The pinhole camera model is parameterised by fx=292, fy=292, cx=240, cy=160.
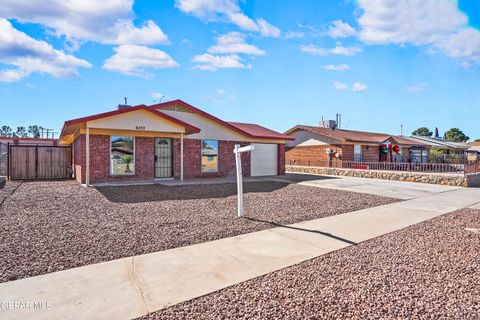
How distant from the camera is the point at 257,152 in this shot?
19.0m

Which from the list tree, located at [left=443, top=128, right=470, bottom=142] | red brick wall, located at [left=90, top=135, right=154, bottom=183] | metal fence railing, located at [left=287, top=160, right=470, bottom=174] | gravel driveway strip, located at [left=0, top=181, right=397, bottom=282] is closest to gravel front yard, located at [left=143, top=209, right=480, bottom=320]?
gravel driveway strip, located at [left=0, top=181, right=397, bottom=282]

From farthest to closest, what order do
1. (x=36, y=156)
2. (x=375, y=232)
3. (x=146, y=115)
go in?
(x=36, y=156) < (x=146, y=115) < (x=375, y=232)

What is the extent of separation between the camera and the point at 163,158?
1522cm

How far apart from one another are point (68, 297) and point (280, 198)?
7667 millimetres

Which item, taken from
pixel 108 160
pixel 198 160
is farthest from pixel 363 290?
pixel 198 160

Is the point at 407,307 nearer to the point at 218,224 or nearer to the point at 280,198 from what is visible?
the point at 218,224

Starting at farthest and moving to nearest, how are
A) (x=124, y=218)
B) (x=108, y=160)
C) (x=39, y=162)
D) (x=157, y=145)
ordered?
(x=39, y=162)
(x=157, y=145)
(x=108, y=160)
(x=124, y=218)

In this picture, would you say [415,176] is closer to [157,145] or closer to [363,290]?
[157,145]

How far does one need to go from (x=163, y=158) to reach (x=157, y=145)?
2.49 feet

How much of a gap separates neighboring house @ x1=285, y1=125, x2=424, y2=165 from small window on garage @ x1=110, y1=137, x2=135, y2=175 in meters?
15.2

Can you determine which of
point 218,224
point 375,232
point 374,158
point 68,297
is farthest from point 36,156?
point 374,158

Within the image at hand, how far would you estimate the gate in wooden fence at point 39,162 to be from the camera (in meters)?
14.9

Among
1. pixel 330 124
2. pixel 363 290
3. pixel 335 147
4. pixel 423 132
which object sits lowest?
pixel 363 290

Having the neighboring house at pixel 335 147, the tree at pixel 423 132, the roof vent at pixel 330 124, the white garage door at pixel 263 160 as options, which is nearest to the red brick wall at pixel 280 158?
the white garage door at pixel 263 160
